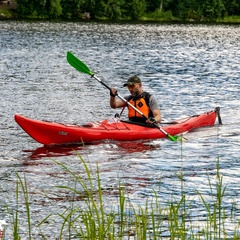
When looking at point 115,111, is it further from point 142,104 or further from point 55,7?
point 55,7

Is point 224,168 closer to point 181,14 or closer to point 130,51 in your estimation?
point 130,51

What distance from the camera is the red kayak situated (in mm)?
14117

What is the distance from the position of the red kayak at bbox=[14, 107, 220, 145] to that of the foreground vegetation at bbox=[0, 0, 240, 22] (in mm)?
79581

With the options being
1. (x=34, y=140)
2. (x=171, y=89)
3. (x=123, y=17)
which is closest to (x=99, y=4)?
(x=123, y=17)

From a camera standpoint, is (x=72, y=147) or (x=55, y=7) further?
(x=55, y=7)

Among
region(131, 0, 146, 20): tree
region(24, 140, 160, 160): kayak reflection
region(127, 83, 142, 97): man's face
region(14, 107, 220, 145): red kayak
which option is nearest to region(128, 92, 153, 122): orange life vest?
region(127, 83, 142, 97): man's face

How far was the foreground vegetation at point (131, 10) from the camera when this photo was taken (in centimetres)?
9494

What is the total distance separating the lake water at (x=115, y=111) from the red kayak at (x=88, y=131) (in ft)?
0.63

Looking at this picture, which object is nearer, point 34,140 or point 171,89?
point 34,140

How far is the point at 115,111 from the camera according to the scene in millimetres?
21375

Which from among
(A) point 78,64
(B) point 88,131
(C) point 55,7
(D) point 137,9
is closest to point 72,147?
(B) point 88,131

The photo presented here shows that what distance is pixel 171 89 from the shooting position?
27.3 m

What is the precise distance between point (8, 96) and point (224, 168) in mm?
12096

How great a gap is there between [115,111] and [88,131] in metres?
6.87
